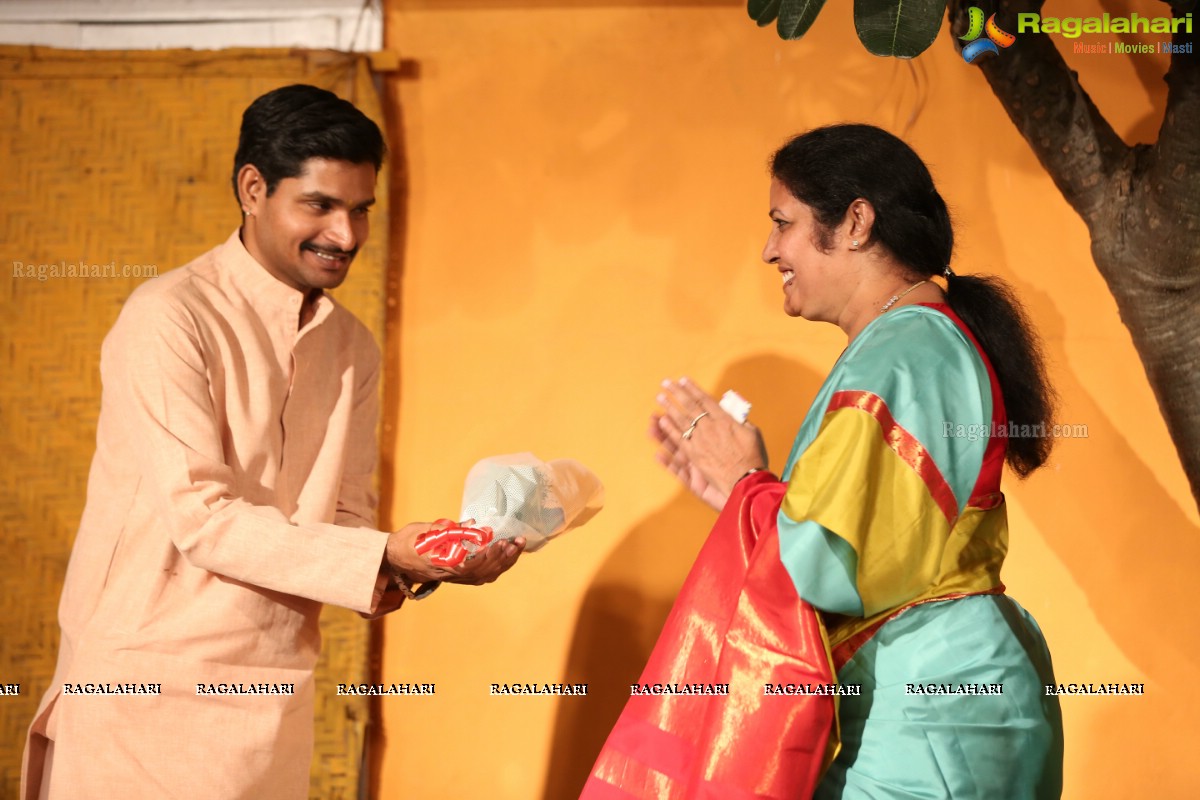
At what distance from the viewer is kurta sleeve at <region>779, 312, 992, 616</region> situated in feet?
→ 5.14

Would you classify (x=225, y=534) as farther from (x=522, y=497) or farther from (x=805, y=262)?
(x=805, y=262)

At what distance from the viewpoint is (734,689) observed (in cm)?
161

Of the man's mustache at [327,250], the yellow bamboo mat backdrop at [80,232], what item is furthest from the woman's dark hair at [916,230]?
the yellow bamboo mat backdrop at [80,232]

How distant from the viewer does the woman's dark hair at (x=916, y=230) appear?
73.3 inches

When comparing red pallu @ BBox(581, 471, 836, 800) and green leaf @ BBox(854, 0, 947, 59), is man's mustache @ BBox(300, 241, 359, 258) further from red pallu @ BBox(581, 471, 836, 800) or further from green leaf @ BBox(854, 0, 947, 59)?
green leaf @ BBox(854, 0, 947, 59)

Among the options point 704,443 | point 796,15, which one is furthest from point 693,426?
point 796,15

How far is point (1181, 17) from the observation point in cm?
248

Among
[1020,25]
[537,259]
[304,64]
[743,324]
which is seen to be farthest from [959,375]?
[304,64]

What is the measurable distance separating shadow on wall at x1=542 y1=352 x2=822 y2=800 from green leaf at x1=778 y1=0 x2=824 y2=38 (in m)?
1.18

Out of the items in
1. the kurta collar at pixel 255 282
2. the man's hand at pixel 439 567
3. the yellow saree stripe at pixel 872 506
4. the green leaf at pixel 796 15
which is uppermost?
the green leaf at pixel 796 15

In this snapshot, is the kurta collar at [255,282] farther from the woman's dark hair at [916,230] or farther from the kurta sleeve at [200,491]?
the woman's dark hair at [916,230]

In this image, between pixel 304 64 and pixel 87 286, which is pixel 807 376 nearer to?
pixel 304 64

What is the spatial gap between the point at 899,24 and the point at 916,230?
380mm

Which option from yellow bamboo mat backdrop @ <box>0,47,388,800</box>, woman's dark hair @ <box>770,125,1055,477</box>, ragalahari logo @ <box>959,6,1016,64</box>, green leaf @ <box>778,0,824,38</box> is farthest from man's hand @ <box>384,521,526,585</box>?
ragalahari logo @ <box>959,6,1016,64</box>
